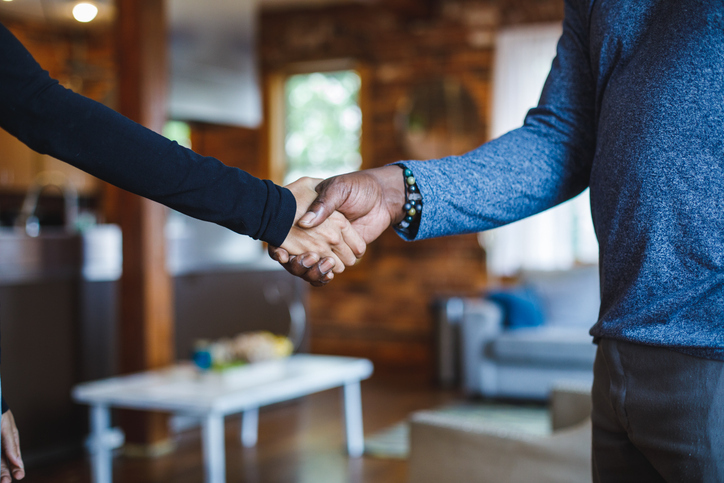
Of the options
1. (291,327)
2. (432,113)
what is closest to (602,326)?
(291,327)

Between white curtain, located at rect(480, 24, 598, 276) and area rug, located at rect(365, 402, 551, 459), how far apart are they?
1.45 metres

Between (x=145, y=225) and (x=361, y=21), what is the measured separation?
3661mm

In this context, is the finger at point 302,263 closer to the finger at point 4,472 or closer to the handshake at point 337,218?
the handshake at point 337,218

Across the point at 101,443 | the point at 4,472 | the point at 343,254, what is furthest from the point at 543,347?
the point at 4,472

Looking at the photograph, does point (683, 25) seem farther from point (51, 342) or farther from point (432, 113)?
point (432, 113)

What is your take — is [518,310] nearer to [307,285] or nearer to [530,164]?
[307,285]

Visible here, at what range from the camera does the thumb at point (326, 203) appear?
114 centimetres

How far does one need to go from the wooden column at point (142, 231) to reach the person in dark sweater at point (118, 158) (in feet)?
9.03

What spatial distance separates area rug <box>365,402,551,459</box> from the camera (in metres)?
3.58

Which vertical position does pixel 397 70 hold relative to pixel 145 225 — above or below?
above

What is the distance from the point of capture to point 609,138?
3.25ft

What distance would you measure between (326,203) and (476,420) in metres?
3.31

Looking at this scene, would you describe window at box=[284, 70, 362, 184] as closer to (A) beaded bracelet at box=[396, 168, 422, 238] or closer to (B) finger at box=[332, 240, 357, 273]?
(B) finger at box=[332, 240, 357, 273]

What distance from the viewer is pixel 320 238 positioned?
4.06ft
